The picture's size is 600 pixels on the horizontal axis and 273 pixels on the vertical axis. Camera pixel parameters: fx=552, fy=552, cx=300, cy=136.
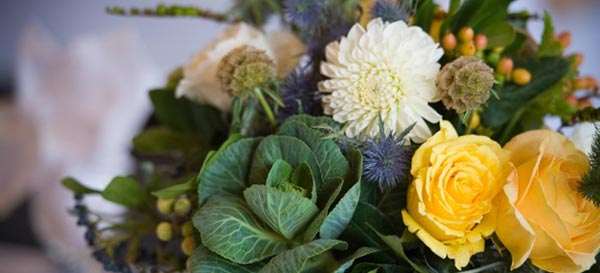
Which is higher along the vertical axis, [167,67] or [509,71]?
[509,71]

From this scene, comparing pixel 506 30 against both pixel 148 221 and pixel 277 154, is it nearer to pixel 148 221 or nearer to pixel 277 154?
pixel 277 154

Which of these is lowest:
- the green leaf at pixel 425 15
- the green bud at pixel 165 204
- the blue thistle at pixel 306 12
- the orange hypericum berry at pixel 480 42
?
the green bud at pixel 165 204

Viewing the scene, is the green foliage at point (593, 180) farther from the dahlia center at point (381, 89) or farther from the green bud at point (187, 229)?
the green bud at point (187, 229)

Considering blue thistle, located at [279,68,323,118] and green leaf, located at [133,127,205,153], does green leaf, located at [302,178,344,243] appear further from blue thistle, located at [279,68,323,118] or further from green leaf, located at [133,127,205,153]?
green leaf, located at [133,127,205,153]

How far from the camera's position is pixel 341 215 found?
0.36 metres

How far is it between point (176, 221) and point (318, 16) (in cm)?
21

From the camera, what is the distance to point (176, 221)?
45cm

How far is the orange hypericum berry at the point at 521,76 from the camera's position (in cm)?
44

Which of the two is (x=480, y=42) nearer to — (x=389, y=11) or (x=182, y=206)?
(x=389, y=11)

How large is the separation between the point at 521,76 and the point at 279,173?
0.70 ft

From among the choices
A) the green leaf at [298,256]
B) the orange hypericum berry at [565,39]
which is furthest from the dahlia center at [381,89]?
the orange hypericum berry at [565,39]

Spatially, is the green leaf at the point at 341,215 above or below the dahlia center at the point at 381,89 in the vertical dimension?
below

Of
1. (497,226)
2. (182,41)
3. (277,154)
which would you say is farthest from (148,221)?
(182,41)

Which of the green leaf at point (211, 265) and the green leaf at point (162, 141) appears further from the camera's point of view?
the green leaf at point (162, 141)
